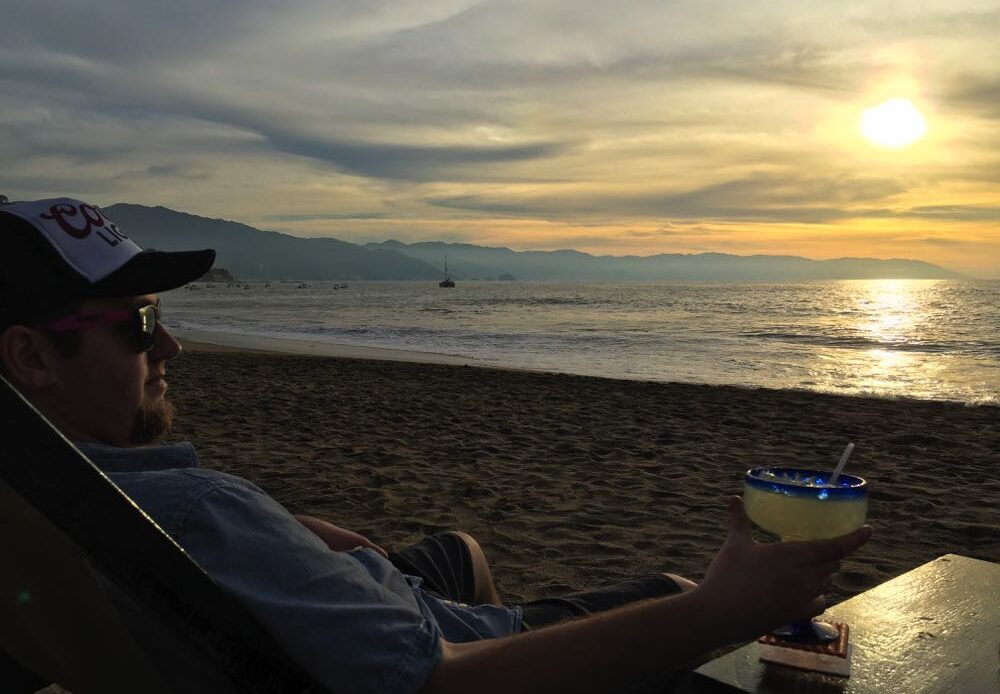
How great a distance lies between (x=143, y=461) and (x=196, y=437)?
6520mm

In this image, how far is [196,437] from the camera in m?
7.38

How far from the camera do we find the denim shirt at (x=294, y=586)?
1.13m

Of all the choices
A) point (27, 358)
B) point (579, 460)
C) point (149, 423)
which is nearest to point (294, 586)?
point (149, 423)

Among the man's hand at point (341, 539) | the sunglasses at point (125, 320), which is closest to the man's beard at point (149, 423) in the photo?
the sunglasses at point (125, 320)

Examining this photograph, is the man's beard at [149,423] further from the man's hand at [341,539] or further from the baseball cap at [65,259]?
the man's hand at [341,539]

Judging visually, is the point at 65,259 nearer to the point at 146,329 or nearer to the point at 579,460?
the point at 146,329

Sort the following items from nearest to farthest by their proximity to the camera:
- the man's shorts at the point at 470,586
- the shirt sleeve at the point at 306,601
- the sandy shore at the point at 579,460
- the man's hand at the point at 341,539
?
the shirt sleeve at the point at 306,601 → the man's shorts at the point at 470,586 → the man's hand at the point at 341,539 → the sandy shore at the point at 579,460

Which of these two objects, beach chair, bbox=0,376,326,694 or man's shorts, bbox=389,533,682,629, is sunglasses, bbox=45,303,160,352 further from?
man's shorts, bbox=389,533,682,629

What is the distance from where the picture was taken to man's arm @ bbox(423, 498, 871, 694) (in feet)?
3.88

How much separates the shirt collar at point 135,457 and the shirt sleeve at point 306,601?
0.63 ft

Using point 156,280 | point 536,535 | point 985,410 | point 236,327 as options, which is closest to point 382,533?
point 536,535

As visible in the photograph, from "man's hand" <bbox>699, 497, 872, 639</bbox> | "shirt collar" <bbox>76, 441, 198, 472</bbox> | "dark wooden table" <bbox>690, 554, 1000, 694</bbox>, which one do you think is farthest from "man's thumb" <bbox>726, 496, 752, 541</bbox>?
"shirt collar" <bbox>76, 441, 198, 472</bbox>

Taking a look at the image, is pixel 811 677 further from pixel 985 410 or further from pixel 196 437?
pixel 985 410

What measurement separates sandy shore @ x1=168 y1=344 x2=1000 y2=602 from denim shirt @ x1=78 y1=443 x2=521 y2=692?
2857mm
